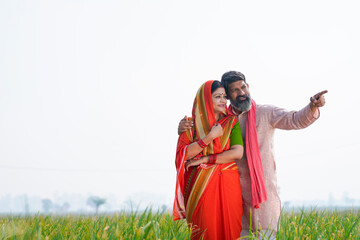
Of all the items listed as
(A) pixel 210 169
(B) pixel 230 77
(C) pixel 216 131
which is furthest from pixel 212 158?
(B) pixel 230 77

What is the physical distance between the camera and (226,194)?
414 cm

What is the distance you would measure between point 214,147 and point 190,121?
378mm

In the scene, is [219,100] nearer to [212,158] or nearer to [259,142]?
[212,158]

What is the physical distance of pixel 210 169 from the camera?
164 inches

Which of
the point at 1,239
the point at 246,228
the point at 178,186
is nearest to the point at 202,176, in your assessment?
the point at 178,186

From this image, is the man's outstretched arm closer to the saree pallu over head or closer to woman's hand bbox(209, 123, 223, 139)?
the saree pallu over head

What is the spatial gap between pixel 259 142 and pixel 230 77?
83cm

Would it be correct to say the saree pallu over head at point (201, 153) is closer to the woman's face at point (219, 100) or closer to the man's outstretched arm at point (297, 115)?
the woman's face at point (219, 100)

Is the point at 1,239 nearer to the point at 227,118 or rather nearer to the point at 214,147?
the point at 214,147

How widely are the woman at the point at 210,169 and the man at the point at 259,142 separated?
20cm

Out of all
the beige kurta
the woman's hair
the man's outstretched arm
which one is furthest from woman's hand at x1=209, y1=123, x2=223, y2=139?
the man's outstretched arm

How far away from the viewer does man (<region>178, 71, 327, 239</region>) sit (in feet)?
14.2

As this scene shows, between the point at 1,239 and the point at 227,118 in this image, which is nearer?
the point at 1,239

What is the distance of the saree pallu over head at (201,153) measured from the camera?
4195 mm
